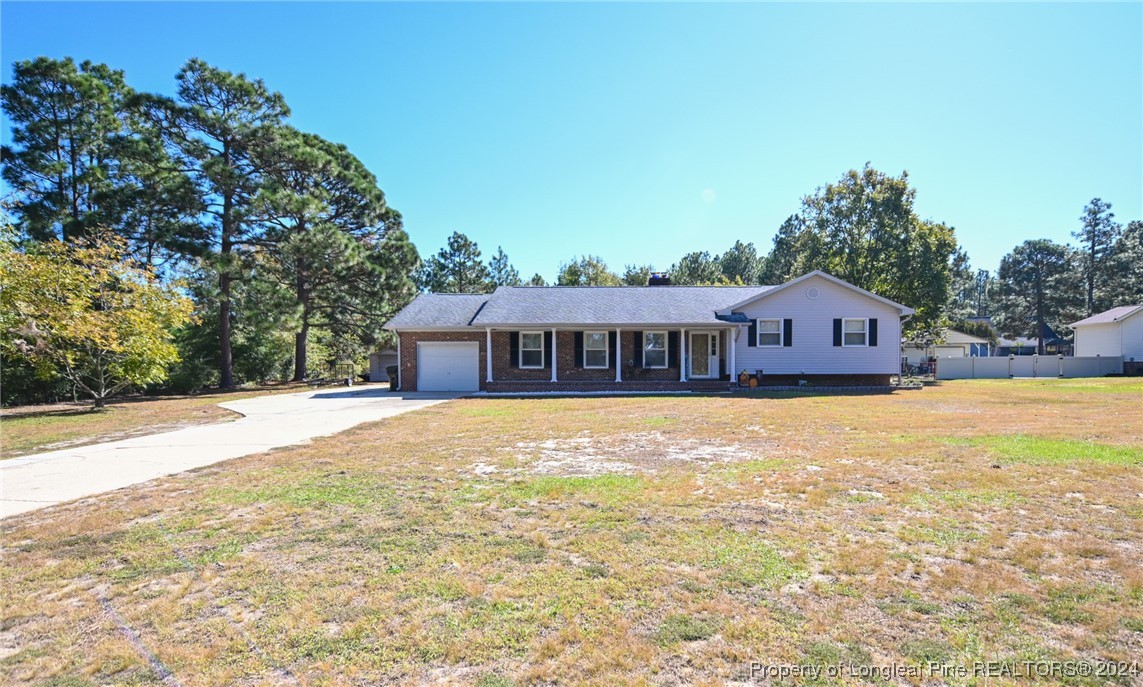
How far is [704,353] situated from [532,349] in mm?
6996

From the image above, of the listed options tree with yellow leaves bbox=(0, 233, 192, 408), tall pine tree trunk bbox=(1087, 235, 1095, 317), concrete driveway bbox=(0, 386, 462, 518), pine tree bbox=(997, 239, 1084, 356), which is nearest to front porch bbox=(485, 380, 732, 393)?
concrete driveway bbox=(0, 386, 462, 518)

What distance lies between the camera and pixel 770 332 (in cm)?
2031

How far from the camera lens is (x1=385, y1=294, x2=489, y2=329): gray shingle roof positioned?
793 inches

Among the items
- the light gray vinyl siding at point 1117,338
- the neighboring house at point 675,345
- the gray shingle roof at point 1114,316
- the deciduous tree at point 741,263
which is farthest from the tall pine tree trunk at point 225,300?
the light gray vinyl siding at point 1117,338

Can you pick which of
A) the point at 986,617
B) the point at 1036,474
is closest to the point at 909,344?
the point at 1036,474

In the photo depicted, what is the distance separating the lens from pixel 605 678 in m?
2.39

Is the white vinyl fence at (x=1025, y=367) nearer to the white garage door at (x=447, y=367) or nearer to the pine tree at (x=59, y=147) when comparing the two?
the white garage door at (x=447, y=367)

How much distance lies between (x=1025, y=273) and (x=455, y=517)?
7095 cm

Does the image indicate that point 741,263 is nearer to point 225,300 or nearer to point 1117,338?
point 1117,338

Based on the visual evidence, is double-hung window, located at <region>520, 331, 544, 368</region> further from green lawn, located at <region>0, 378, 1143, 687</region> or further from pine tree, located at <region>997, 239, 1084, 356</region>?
pine tree, located at <region>997, 239, 1084, 356</region>

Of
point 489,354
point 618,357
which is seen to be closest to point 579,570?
point 618,357

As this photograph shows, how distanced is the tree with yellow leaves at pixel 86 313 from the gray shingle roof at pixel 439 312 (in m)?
7.04

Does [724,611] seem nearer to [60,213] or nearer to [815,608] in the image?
[815,608]

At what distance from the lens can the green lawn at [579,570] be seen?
257 centimetres
